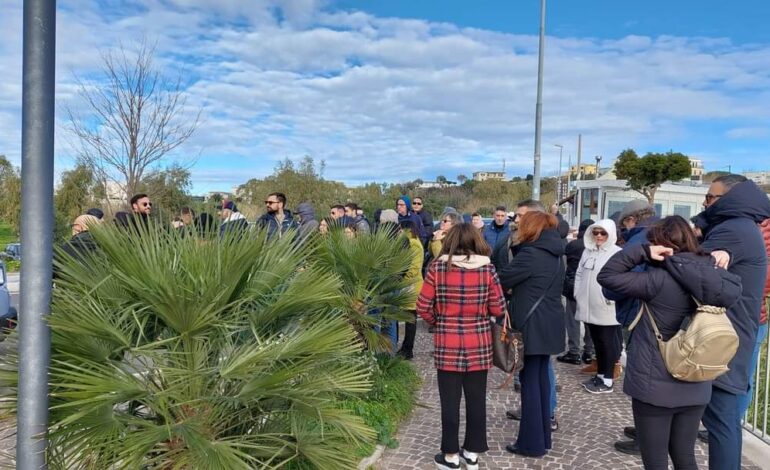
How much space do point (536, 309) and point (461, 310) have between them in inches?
27.1

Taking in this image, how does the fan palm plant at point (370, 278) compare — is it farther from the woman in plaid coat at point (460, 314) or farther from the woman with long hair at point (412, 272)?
the woman in plaid coat at point (460, 314)

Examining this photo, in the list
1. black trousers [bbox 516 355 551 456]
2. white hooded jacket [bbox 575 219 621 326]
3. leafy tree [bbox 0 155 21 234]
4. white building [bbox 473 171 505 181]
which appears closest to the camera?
black trousers [bbox 516 355 551 456]

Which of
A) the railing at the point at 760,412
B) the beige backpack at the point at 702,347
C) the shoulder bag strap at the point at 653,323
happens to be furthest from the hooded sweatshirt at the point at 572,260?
the beige backpack at the point at 702,347

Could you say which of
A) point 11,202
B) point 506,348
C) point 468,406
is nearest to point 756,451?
point 506,348

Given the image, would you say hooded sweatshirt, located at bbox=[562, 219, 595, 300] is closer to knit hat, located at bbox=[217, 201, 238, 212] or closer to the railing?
the railing

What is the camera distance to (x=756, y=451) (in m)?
3.97

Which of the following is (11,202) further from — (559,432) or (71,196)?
(559,432)

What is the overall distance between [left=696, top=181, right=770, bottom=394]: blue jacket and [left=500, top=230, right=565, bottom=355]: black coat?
1.03 meters

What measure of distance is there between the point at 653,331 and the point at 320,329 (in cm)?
174

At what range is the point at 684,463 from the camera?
2922 millimetres

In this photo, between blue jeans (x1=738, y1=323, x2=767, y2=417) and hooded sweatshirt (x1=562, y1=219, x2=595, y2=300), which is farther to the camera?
hooded sweatshirt (x1=562, y1=219, x2=595, y2=300)

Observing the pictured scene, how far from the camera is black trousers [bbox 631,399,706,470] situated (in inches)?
111

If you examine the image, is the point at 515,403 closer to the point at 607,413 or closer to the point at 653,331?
the point at 607,413

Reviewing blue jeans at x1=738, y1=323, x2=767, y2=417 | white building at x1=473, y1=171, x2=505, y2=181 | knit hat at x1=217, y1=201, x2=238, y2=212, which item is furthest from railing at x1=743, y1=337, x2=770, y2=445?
white building at x1=473, y1=171, x2=505, y2=181
